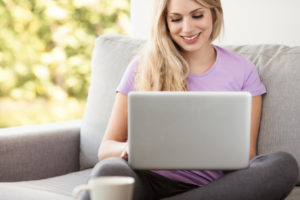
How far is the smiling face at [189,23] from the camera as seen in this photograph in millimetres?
1615

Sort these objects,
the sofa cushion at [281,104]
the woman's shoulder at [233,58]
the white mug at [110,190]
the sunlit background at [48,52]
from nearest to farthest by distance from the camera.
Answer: the white mug at [110,190] → the sofa cushion at [281,104] → the woman's shoulder at [233,58] → the sunlit background at [48,52]

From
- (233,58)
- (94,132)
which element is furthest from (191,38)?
(94,132)

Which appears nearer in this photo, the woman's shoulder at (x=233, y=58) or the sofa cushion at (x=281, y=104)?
the sofa cushion at (x=281, y=104)

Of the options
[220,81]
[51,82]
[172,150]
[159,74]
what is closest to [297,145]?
[220,81]

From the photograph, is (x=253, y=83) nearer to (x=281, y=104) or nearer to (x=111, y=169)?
(x=281, y=104)

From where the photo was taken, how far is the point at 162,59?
1692mm

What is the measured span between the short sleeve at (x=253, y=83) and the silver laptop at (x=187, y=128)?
21.4 inches

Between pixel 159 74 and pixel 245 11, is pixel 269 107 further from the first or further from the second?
pixel 245 11

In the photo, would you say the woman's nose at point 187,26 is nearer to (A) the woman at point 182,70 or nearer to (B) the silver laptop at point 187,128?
(A) the woman at point 182,70

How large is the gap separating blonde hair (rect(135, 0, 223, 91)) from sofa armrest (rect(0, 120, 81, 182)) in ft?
1.53

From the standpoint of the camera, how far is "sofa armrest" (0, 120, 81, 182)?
1.75 metres

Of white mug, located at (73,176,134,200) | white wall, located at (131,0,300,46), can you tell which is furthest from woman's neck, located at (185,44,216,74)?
white mug, located at (73,176,134,200)

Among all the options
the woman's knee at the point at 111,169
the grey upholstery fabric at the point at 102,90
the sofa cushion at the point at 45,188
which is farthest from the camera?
the grey upholstery fabric at the point at 102,90

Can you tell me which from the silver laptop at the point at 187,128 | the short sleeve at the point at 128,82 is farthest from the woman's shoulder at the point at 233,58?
the silver laptop at the point at 187,128
